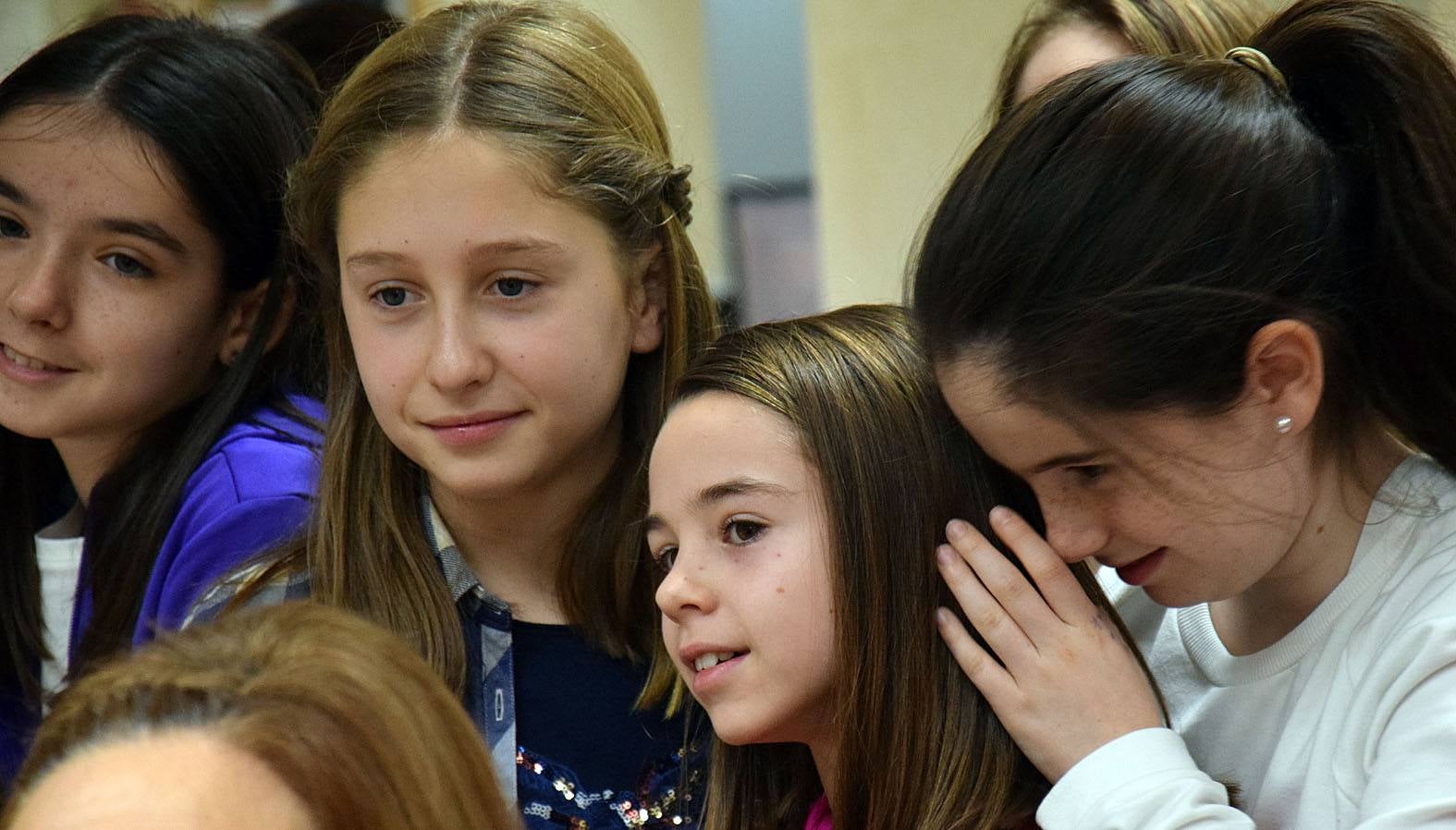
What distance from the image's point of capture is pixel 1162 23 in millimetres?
2225

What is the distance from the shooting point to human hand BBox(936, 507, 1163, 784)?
57.2 inches

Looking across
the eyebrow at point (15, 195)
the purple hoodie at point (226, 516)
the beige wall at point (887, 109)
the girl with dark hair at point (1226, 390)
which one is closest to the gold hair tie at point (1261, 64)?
the girl with dark hair at point (1226, 390)

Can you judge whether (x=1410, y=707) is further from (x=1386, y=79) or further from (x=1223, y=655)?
(x=1386, y=79)

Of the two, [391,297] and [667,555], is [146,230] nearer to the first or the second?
[391,297]

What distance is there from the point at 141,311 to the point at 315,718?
1.19m

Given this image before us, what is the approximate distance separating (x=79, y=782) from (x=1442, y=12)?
6.20 ft

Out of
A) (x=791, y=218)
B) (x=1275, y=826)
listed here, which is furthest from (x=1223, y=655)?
(x=791, y=218)

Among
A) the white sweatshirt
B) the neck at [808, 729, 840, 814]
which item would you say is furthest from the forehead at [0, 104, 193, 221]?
the white sweatshirt

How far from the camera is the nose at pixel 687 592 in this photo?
1546mm

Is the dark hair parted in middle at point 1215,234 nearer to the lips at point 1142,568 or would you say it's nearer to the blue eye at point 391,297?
the lips at point 1142,568

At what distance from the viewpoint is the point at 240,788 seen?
976 millimetres

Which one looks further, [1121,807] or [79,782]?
[1121,807]

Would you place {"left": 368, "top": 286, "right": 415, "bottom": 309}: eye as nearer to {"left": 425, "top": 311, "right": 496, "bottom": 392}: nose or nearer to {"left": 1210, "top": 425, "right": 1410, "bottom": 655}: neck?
{"left": 425, "top": 311, "right": 496, "bottom": 392}: nose

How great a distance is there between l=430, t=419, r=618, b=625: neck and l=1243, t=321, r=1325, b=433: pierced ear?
80 cm
